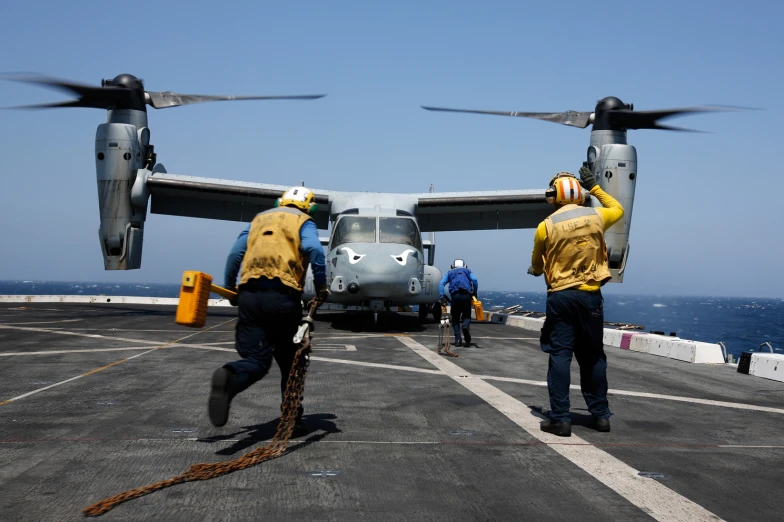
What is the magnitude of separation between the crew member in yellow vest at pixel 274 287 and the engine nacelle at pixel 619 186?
17170mm

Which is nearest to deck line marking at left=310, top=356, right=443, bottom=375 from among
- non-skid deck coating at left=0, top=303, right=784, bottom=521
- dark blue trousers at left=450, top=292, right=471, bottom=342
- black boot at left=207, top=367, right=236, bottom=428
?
non-skid deck coating at left=0, top=303, right=784, bottom=521

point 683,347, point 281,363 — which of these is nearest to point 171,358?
point 281,363

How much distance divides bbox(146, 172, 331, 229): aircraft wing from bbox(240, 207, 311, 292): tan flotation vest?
1380 centimetres

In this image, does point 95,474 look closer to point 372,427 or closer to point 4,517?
point 4,517

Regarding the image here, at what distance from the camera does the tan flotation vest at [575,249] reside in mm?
6105

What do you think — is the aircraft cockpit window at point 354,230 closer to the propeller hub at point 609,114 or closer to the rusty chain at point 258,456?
the propeller hub at point 609,114

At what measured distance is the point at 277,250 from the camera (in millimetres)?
5398

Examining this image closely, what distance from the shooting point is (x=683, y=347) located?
13.1m

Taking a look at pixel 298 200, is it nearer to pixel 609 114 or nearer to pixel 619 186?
pixel 619 186

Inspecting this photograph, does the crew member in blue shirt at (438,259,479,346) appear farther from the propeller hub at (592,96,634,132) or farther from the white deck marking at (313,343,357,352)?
the propeller hub at (592,96,634,132)

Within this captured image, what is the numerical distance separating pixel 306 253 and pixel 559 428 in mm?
2576

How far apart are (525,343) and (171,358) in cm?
811

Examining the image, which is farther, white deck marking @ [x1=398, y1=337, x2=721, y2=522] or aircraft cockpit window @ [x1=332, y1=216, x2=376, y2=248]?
aircraft cockpit window @ [x1=332, y1=216, x2=376, y2=248]

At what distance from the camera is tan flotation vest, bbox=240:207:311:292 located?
211 inches
